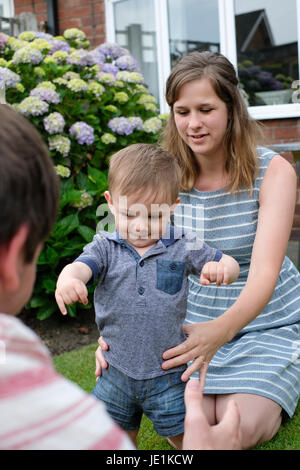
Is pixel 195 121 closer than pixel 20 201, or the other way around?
pixel 20 201

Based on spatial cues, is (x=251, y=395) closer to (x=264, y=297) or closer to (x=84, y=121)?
(x=264, y=297)

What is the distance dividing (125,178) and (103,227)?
66.0 inches

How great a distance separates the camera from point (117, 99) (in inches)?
158

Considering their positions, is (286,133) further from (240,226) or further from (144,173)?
(144,173)

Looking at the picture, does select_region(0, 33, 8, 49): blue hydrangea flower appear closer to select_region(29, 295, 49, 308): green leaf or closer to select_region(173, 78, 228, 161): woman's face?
select_region(29, 295, 49, 308): green leaf

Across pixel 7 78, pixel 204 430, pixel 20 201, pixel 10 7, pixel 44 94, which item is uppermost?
pixel 10 7

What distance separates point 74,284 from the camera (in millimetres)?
1530

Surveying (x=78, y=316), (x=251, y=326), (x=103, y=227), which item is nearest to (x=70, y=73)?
(x=103, y=227)

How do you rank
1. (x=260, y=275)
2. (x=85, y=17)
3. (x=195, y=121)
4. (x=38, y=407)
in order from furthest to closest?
(x=85, y=17), (x=195, y=121), (x=260, y=275), (x=38, y=407)

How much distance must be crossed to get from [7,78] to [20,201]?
9.63 feet

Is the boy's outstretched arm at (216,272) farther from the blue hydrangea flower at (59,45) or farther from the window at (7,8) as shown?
the window at (7,8)

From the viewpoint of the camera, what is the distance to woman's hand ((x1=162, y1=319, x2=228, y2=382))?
1662 millimetres

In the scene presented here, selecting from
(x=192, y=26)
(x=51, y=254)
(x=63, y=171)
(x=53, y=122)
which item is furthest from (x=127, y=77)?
(x=192, y=26)

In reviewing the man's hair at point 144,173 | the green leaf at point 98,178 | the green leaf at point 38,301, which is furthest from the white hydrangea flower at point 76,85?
the man's hair at point 144,173
